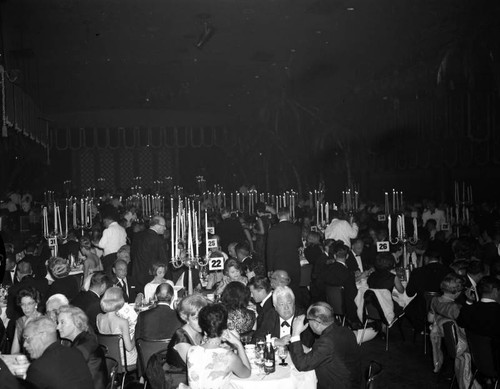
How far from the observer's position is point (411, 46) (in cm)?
1469

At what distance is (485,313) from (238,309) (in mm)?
2066

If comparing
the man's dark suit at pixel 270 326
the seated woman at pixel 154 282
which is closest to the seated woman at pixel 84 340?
the man's dark suit at pixel 270 326

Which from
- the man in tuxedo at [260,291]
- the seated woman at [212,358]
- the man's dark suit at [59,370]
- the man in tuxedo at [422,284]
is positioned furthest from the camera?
the man in tuxedo at [422,284]

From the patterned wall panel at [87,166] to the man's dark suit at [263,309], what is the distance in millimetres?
23374

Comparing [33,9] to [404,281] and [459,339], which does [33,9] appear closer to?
[404,281]

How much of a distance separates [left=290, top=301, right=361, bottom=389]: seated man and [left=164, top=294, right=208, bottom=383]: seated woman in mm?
758

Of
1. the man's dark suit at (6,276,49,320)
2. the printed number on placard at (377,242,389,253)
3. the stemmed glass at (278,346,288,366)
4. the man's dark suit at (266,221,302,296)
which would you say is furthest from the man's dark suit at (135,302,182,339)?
the printed number on placard at (377,242,389,253)


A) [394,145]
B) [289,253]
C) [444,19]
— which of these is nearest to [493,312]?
[289,253]

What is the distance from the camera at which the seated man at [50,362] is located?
162 inches

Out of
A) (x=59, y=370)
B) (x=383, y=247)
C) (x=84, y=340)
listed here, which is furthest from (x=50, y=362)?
(x=383, y=247)

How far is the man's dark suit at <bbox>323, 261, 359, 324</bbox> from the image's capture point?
7879 mm

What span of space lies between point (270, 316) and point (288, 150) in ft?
57.8

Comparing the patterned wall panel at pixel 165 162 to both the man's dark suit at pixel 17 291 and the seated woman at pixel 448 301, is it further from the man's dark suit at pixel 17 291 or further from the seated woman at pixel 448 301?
the seated woman at pixel 448 301

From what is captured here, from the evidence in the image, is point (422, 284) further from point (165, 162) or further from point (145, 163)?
point (145, 163)
